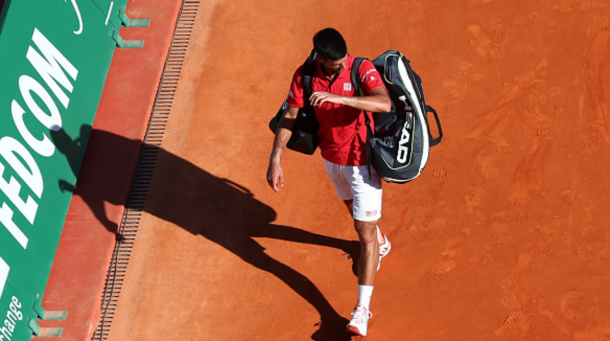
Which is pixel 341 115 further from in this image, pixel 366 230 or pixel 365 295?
pixel 365 295

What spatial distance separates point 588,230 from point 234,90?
464cm

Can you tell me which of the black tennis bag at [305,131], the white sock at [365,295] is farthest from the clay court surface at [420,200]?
the black tennis bag at [305,131]

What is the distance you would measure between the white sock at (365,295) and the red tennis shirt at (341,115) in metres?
1.20

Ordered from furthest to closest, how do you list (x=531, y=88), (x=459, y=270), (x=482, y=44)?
(x=482, y=44) < (x=531, y=88) < (x=459, y=270)

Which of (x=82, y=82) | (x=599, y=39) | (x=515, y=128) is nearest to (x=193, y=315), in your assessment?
(x=82, y=82)

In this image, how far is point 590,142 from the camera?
26.3 ft

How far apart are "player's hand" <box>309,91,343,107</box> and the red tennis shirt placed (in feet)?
1.38

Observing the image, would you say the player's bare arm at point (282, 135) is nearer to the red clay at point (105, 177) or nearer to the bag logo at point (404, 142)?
the bag logo at point (404, 142)

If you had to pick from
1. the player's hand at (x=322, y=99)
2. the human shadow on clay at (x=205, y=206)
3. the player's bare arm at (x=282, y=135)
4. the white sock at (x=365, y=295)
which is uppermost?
the player's hand at (x=322, y=99)

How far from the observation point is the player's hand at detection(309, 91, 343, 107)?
18.5 feet

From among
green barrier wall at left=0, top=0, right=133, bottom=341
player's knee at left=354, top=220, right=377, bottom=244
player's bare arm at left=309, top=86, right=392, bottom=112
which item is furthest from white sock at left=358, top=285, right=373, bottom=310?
green barrier wall at left=0, top=0, right=133, bottom=341

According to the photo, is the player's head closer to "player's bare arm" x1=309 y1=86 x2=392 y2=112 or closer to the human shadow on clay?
"player's bare arm" x1=309 y1=86 x2=392 y2=112

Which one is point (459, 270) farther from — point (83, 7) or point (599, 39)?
point (83, 7)

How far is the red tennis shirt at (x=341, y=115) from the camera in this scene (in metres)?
6.11
